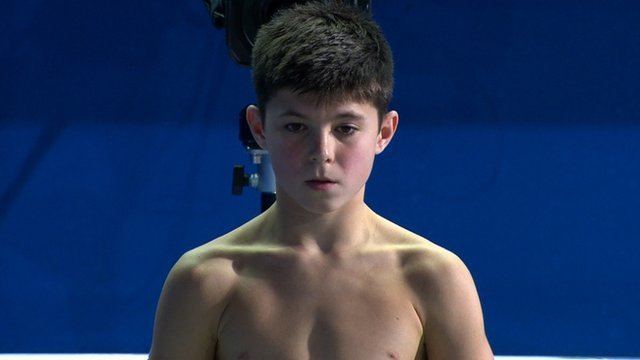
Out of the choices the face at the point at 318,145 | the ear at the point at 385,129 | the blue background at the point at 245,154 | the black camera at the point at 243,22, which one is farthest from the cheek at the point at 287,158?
the blue background at the point at 245,154

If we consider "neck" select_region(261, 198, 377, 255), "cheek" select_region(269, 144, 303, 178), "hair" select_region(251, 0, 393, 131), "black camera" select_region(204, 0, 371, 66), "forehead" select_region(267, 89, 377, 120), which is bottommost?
"neck" select_region(261, 198, 377, 255)

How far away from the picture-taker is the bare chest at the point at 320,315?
105 centimetres

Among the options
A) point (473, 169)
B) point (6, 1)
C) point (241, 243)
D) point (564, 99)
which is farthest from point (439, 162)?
point (241, 243)

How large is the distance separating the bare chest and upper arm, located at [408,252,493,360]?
0.02m

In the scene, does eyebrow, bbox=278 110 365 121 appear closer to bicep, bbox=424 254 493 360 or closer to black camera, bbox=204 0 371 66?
bicep, bbox=424 254 493 360

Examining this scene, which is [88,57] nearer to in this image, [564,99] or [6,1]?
[6,1]

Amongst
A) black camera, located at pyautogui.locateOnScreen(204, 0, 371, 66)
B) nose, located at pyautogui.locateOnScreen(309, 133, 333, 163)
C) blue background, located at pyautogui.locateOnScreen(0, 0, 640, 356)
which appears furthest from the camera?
blue background, located at pyautogui.locateOnScreen(0, 0, 640, 356)

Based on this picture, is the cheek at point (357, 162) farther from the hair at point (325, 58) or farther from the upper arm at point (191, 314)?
the upper arm at point (191, 314)

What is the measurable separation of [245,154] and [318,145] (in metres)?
1.57

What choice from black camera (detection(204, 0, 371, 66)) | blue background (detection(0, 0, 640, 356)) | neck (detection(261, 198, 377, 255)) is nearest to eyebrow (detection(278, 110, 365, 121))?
neck (detection(261, 198, 377, 255))

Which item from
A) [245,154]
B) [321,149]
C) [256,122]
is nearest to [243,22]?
[256,122]

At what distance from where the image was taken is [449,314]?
1055mm

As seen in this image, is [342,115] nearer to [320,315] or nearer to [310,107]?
[310,107]

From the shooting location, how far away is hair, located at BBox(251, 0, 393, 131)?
1.00 m
